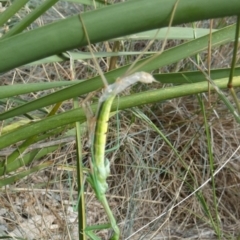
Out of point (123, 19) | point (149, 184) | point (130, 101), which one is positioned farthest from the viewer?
point (149, 184)

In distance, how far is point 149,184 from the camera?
1127 mm

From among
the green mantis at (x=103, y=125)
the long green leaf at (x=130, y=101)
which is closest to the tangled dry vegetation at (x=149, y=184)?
the long green leaf at (x=130, y=101)

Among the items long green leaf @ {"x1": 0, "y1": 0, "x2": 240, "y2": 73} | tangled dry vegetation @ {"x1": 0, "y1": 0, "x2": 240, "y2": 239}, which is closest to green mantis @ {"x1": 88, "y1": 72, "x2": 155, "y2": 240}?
long green leaf @ {"x1": 0, "y1": 0, "x2": 240, "y2": 73}

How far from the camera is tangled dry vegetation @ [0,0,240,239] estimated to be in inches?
40.4

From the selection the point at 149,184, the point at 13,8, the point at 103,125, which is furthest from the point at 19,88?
the point at 149,184

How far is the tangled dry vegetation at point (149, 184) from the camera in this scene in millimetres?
1026

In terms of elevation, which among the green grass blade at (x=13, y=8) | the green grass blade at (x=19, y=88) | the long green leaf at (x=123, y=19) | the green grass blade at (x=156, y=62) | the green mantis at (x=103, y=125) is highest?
the green grass blade at (x=13, y=8)

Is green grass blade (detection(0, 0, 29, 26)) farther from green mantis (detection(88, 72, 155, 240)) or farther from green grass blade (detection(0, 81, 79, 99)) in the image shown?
green mantis (detection(88, 72, 155, 240))

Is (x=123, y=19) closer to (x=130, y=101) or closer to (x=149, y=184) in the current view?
(x=130, y=101)

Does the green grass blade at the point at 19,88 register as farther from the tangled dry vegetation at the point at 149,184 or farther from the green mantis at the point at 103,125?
the tangled dry vegetation at the point at 149,184

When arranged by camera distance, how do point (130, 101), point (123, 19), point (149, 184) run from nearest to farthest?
point (123, 19)
point (130, 101)
point (149, 184)

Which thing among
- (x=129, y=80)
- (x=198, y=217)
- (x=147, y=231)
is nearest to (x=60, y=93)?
(x=129, y=80)

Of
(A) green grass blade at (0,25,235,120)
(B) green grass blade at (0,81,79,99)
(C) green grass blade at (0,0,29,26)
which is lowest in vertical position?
(A) green grass blade at (0,25,235,120)

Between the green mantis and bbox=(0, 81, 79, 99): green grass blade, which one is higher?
bbox=(0, 81, 79, 99): green grass blade
